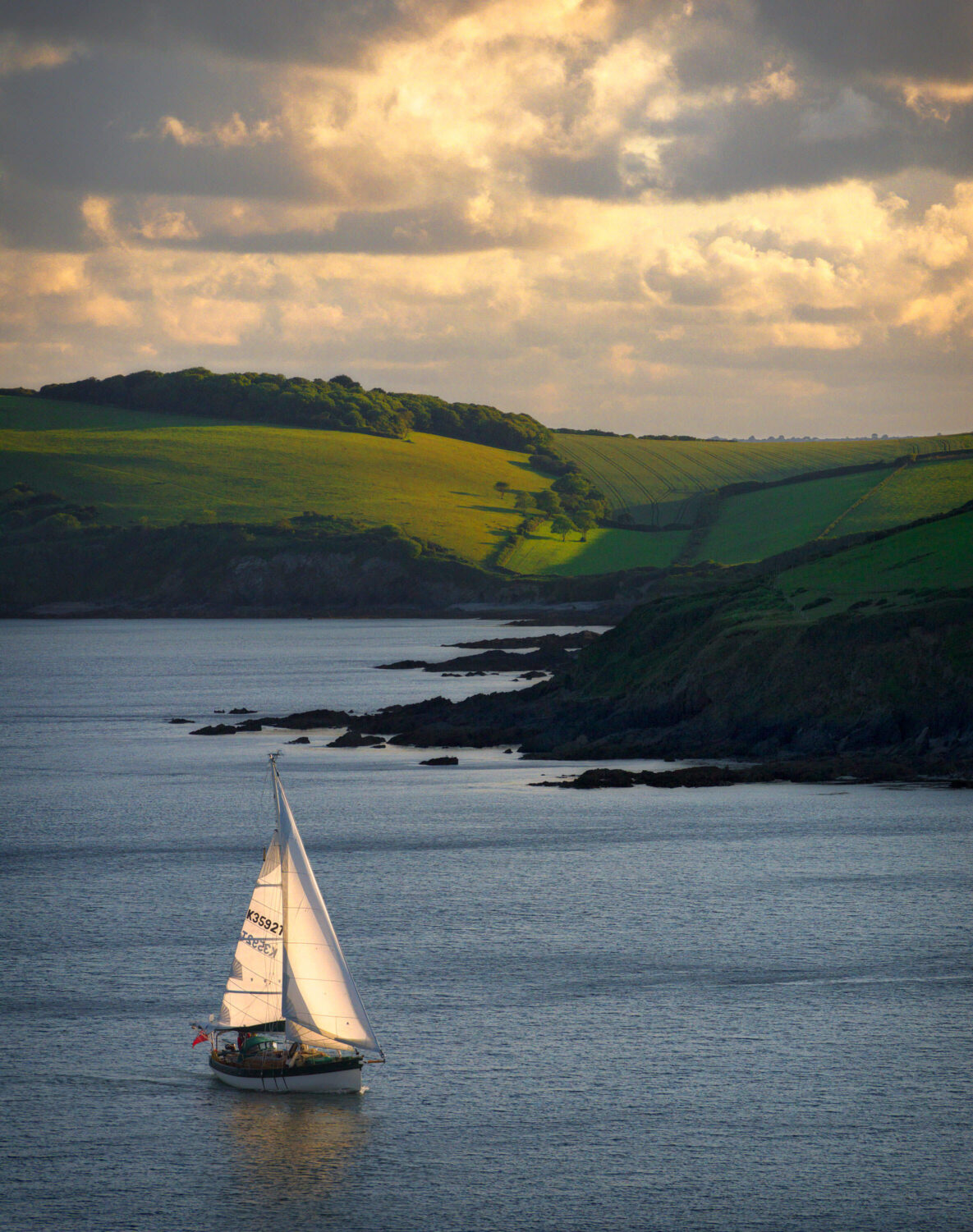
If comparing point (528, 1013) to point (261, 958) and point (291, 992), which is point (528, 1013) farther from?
point (261, 958)

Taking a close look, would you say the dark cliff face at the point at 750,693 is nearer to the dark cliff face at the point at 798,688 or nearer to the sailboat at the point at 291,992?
the dark cliff face at the point at 798,688

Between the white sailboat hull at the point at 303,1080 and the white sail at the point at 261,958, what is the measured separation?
118 centimetres

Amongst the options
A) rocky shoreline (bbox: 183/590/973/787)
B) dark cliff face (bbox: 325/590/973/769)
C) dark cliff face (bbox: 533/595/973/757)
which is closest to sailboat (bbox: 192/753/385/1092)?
rocky shoreline (bbox: 183/590/973/787)

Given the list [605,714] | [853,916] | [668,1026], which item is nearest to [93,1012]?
[668,1026]

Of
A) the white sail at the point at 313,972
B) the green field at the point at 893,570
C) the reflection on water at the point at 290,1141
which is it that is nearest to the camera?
the reflection on water at the point at 290,1141

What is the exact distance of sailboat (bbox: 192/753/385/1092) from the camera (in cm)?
3023

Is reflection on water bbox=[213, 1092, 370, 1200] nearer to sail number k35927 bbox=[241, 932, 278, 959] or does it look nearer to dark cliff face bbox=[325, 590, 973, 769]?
sail number k35927 bbox=[241, 932, 278, 959]

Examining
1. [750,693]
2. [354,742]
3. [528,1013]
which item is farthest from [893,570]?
[528,1013]

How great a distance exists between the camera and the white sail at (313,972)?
99.1ft

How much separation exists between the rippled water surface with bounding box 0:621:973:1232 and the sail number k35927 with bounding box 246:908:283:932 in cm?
393

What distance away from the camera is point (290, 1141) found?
2959 cm

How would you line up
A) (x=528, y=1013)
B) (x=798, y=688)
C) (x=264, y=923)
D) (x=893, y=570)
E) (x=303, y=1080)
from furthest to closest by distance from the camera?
(x=893, y=570), (x=798, y=688), (x=528, y=1013), (x=303, y=1080), (x=264, y=923)

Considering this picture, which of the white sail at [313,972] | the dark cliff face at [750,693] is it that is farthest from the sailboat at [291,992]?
the dark cliff face at [750,693]

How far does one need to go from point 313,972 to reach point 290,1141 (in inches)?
130
